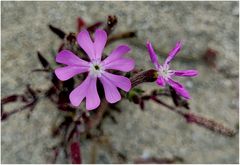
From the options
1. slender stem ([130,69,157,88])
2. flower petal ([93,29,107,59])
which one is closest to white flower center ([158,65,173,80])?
slender stem ([130,69,157,88])

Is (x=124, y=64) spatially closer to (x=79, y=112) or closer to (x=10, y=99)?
(x=79, y=112)

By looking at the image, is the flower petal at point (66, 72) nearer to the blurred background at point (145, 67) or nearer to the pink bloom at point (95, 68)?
the pink bloom at point (95, 68)

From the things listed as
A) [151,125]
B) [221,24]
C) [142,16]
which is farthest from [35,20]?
[221,24]

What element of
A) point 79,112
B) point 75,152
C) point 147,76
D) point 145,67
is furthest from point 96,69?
point 145,67

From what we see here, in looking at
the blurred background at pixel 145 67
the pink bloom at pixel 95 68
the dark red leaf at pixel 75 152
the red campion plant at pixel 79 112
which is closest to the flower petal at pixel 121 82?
the pink bloom at pixel 95 68

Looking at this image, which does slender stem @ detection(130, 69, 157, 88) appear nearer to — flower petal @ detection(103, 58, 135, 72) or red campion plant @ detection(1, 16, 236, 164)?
flower petal @ detection(103, 58, 135, 72)
